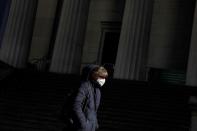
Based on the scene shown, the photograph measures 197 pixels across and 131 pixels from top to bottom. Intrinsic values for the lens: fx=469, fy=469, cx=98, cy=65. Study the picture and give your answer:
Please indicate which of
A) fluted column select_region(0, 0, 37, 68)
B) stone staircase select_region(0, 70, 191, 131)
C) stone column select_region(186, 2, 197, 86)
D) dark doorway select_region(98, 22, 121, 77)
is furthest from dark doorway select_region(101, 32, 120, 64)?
stone staircase select_region(0, 70, 191, 131)

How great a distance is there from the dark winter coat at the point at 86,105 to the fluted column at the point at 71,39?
53.5ft

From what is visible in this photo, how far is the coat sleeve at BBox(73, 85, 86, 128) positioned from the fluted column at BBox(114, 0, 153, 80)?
15.0 m

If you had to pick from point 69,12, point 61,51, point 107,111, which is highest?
point 69,12

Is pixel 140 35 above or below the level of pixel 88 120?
above

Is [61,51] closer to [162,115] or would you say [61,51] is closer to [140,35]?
[140,35]

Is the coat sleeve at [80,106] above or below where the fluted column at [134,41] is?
below

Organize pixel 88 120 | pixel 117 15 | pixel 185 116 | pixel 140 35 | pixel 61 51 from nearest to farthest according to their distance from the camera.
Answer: pixel 88 120, pixel 185 116, pixel 140 35, pixel 61 51, pixel 117 15

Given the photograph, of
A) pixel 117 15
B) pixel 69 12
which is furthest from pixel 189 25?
pixel 69 12

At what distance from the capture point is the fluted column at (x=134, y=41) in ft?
68.8

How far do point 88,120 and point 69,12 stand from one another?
1757 centimetres

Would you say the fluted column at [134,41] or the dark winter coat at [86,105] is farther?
the fluted column at [134,41]

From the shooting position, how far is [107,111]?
1446 cm

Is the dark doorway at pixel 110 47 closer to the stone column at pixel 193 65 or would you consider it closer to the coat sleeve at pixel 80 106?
the stone column at pixel 193 65

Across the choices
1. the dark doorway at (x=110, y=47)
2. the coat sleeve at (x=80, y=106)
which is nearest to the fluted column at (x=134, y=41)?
the dark doorway at (x=110, y=47)
